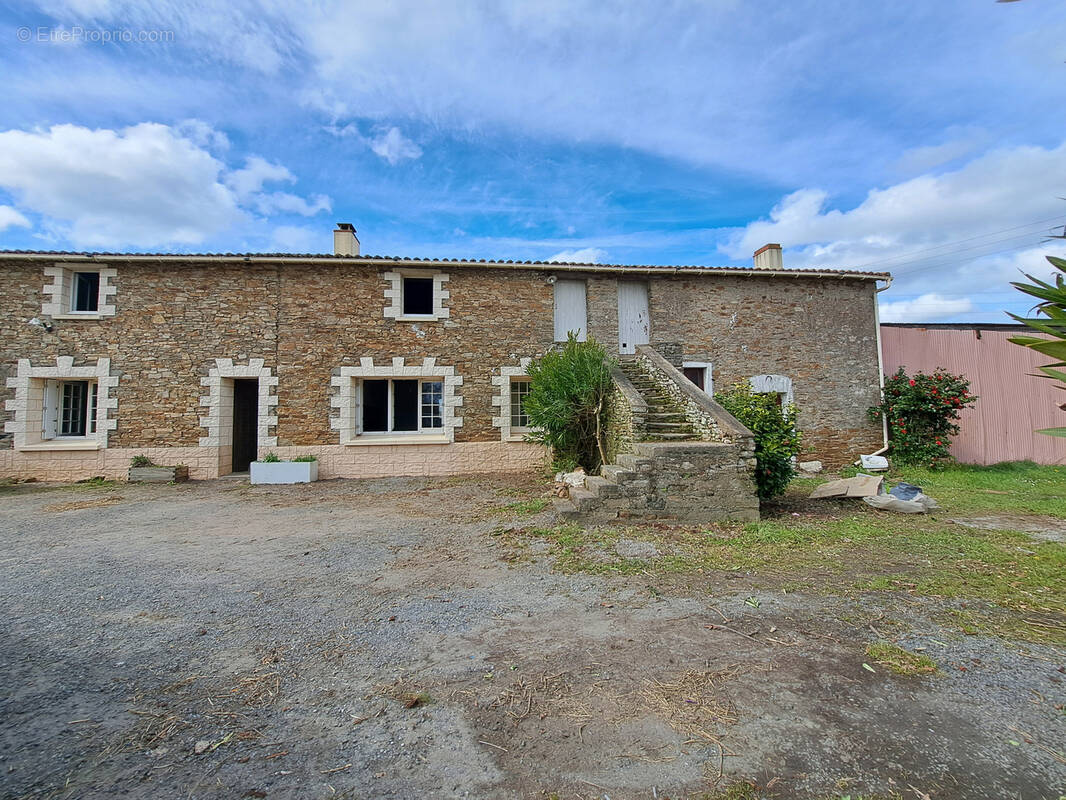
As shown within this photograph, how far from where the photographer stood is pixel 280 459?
9578 mm

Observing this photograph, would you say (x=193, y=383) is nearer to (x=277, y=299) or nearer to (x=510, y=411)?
(x=277, y=299)

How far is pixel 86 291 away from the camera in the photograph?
9.97m

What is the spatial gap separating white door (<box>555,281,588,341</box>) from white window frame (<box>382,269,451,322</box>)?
2.37 meters

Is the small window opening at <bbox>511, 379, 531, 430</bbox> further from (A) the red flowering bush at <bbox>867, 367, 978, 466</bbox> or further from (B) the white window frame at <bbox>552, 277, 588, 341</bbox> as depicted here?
(A) the red flowering bush at <bbox>867, 367, 978, 466</bbox>

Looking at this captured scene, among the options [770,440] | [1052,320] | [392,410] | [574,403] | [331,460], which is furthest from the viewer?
[392,410]

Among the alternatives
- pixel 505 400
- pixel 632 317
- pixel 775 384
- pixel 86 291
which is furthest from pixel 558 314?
pixel 86 291

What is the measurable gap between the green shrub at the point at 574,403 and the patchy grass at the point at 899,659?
187 inches

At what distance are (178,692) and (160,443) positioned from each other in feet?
29.6

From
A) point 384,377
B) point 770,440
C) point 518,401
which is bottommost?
point 770,440

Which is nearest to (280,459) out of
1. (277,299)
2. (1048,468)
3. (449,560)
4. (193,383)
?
(193,383)

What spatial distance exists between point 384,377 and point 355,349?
807 millimetres

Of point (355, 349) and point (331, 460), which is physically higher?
point (355, 349)

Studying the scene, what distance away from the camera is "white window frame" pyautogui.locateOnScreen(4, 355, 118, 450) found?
9.31 meters

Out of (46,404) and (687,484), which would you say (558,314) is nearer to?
(687,484)
